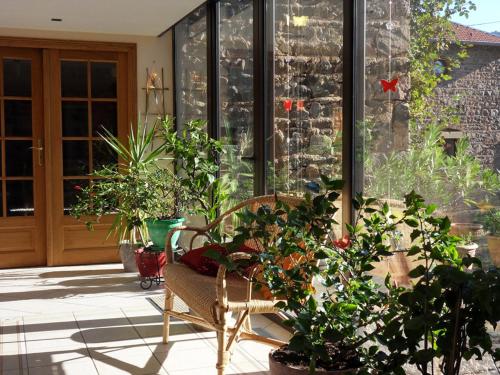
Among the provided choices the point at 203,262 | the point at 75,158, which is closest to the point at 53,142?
the point at 75,158

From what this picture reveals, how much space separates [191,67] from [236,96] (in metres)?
1.28

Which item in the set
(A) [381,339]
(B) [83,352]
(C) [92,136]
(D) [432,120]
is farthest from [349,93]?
(C) [92,136]

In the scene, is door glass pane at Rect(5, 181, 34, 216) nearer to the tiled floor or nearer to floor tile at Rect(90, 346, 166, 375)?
the tiled floor

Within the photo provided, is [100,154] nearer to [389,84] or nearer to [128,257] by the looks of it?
[128,257]

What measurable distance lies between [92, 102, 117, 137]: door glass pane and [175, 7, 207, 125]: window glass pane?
0.63 metres

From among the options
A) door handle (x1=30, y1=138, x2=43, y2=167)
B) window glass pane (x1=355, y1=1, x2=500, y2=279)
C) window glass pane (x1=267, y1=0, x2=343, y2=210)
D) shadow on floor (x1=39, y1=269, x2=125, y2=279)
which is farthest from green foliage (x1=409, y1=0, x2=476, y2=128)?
door handle (x1=30, y1=138, x2=43, y2=167)

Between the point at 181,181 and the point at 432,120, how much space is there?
115 inches

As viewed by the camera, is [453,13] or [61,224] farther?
[61,224]

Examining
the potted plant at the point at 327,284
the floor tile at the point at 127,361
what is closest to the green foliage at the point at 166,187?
the floor tile at the point at 127,361

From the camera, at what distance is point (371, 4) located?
125 inches

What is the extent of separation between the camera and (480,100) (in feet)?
8.07

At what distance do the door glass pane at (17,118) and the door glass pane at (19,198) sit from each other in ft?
1.56

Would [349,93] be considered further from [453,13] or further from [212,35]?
[212,35]

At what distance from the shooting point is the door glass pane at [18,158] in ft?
21.0
